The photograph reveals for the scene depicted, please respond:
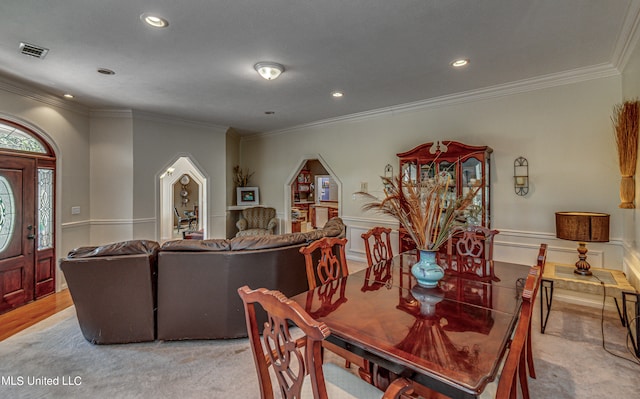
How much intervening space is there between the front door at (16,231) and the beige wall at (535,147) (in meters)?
4.75

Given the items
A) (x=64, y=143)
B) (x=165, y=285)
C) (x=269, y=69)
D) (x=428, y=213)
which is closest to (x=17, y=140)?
(x=64, y=143)

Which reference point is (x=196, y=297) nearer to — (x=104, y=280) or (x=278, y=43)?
(x=104, y=280)

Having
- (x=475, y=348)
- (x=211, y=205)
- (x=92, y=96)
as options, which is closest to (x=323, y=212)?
(x=211, y=205)

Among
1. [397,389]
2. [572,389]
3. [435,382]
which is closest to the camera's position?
[397,389]

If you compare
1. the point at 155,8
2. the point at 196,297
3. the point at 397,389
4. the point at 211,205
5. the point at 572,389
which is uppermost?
the point at 155,8

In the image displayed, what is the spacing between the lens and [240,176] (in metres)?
6.91

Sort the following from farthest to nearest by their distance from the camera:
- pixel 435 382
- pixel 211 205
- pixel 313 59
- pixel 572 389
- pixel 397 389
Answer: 1. pixel 211 205
2. pixel 313 59
3. pixel 572 389
4. pixel 435 382
5. pixel 397 389

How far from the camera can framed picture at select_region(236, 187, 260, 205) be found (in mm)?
6730

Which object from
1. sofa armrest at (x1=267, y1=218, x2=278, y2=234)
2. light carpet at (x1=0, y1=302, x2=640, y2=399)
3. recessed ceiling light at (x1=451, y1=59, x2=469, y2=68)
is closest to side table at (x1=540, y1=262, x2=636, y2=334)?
light carpet at (x1=0, y1=302, x2=640, y2=399)

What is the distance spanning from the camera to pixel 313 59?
2943mm

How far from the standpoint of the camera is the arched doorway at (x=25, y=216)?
344 centimetres

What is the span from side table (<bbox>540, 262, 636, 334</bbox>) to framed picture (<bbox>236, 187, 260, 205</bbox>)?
5493 mm

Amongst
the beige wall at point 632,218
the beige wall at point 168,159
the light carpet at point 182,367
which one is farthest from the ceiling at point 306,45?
the light carpet at point 182,367

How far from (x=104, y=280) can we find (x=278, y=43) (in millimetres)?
2514
